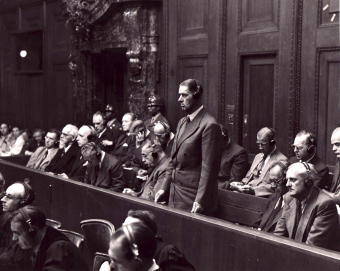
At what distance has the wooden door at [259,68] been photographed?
7391 millimetres

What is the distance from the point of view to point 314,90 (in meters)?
7.09

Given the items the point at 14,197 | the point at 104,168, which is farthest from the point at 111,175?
the point at 14,197

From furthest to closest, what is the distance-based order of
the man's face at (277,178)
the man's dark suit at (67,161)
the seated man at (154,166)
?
the man's dark suit at (67,161) → the seated man at (154,166) → the man's face at (277,178)

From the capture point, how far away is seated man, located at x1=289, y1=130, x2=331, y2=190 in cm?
572

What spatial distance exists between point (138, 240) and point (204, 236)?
1679 millimetres

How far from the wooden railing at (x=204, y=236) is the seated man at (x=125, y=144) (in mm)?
1935

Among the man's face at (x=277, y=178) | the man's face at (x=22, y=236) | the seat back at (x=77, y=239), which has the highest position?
the man's face at (x=277, y=178)

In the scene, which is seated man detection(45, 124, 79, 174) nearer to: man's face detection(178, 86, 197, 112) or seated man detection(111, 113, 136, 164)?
seated man detection(111, 113, 136, 164)

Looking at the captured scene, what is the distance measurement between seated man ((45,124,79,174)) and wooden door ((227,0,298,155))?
2.27 metres

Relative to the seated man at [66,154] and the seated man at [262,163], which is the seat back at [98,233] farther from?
the seated man at [66,154]

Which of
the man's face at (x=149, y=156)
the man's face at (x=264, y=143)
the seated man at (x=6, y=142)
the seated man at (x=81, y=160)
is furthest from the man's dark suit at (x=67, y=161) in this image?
the seated man at (x=6, y=142)

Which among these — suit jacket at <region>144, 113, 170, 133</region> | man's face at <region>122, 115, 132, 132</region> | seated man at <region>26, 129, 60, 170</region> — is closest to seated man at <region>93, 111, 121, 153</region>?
man's face at <region>122, 115, 132, 132</region>

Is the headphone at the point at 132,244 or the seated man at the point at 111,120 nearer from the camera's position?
the headphone at the point at 132,244

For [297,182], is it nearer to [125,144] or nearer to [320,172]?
[320,172]
